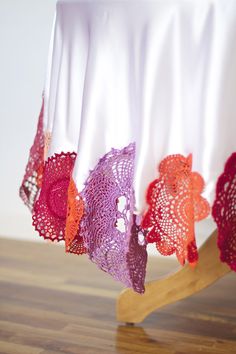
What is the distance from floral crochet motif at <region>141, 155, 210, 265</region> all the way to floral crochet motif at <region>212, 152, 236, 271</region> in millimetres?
23

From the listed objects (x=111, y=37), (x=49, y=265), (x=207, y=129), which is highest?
(x=111, y=37)

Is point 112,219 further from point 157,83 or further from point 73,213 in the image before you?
point 157,83

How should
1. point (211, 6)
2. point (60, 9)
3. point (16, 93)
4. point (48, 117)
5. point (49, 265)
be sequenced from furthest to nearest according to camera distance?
point (16, 93)
point (49, 265)
point (48, 117)
point (60, 9)
point (211, 6)

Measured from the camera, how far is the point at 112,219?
1.18 meters

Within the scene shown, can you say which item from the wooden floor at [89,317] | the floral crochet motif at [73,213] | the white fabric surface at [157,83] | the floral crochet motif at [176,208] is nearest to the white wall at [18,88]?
the wooden floor at [89,317]

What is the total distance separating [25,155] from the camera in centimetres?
233

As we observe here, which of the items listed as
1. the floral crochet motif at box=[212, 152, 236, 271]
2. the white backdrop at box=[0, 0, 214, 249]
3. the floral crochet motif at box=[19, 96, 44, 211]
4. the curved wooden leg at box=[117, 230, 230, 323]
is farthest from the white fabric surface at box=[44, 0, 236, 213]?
the white backdrop at box=[0, 0, 214, 249]

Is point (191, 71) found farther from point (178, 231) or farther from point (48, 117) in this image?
point (48, 117)

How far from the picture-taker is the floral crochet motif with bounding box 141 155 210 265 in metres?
1.08

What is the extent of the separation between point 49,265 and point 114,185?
97 cm

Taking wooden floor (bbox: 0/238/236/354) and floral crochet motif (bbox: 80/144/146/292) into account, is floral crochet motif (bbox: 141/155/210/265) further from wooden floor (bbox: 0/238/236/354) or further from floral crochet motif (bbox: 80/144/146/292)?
wooden floor (bbox: 0/238/236/354)

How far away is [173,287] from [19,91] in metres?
1.04

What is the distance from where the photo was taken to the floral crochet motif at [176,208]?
1.08 m

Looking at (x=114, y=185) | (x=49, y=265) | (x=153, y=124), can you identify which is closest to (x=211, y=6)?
(x=153, y=124)
